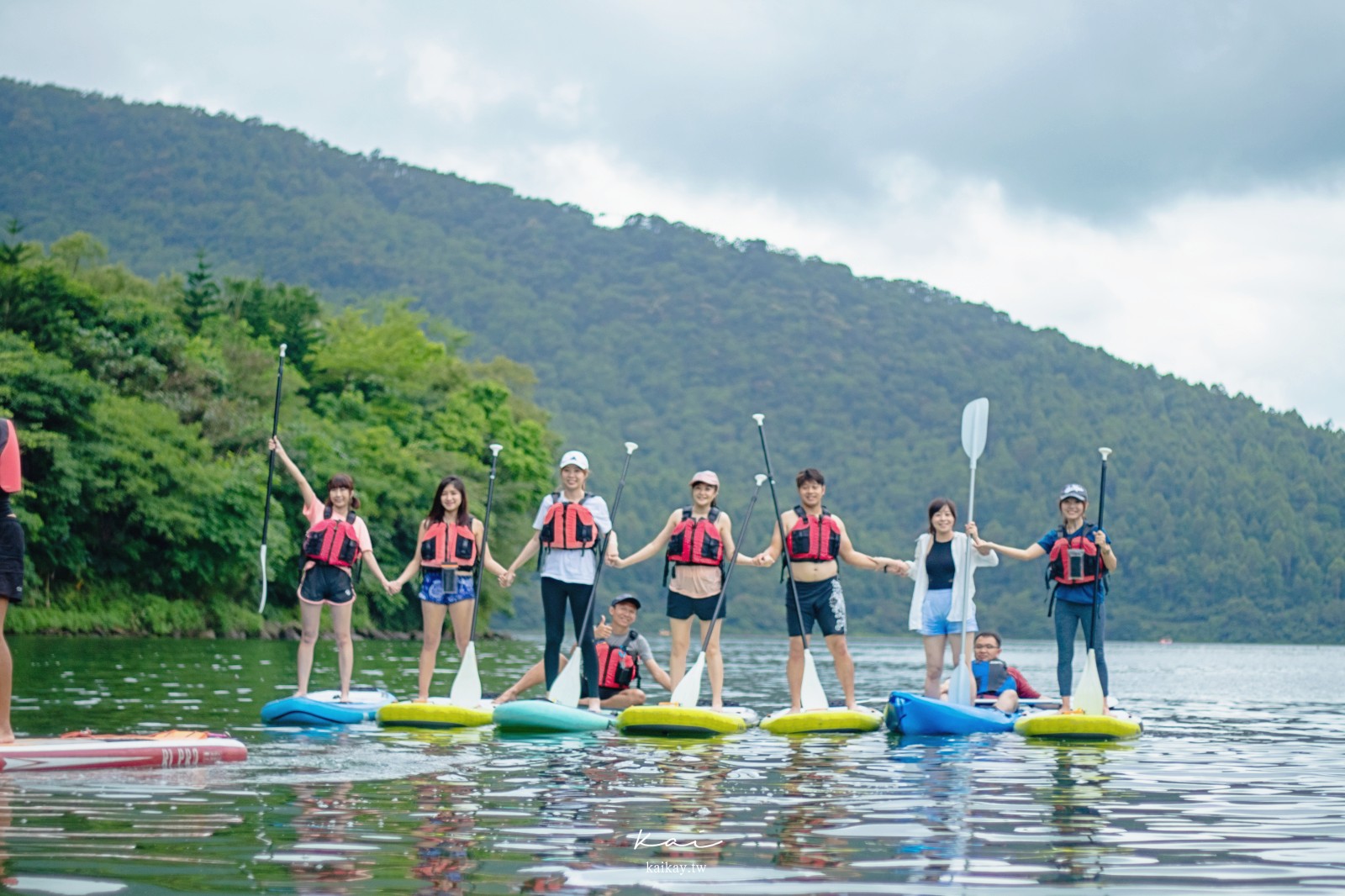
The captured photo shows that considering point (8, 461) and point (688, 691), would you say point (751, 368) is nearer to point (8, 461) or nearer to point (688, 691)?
point (688, 691)

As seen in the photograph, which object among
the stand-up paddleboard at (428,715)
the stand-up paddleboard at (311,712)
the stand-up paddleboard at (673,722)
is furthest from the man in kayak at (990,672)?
the stand-up paddleboard at (311,712)

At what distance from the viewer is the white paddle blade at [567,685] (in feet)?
41.1

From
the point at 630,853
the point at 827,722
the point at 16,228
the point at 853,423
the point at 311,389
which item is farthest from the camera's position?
the point at 853,423

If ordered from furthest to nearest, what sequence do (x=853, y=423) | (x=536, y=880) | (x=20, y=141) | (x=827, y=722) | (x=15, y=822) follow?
(x=20, y=141) → (x=853, y=423) → (x=827, y=722) → (x=15, y=822) → (x=536, y=880)

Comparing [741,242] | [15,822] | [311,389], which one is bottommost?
[15,822]

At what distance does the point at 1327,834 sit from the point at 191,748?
19.3ft

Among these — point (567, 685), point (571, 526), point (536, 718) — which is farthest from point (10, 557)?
point (567, 685)

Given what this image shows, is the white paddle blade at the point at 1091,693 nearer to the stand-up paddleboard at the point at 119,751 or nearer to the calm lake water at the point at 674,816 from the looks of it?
the calm lake water at the point at 674,816

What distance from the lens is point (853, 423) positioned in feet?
425

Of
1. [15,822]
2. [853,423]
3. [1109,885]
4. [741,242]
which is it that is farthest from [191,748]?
[741,242]

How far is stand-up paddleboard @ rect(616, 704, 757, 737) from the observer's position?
11.8 m

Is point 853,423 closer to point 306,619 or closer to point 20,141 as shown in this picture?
point 20,141

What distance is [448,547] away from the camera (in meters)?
12.8

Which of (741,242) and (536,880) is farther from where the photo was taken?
(741,242)
